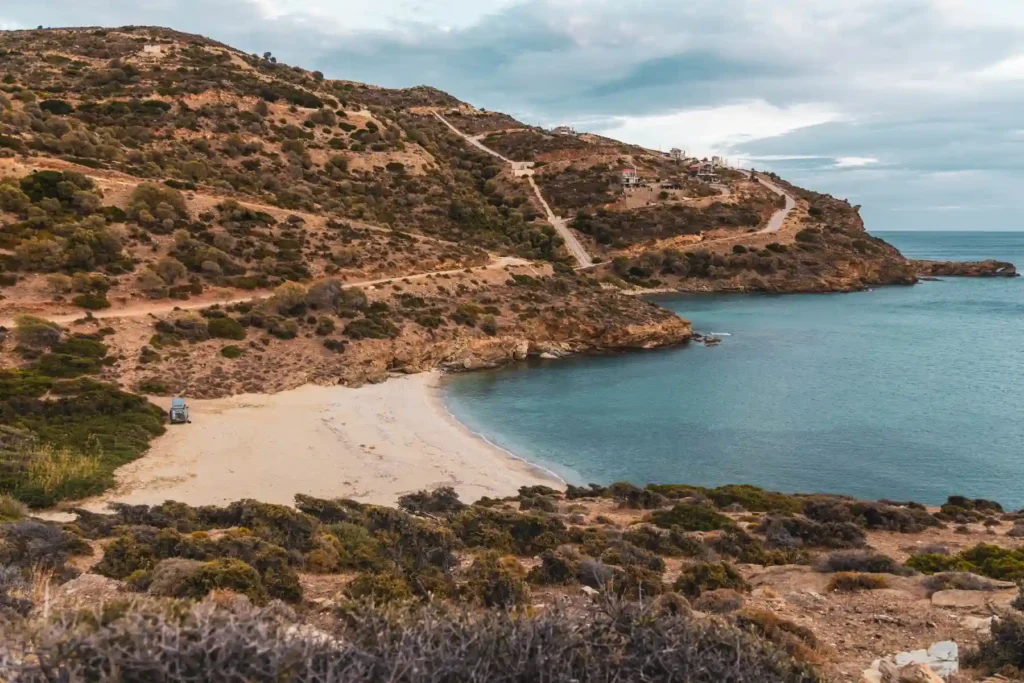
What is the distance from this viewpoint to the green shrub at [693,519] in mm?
16422

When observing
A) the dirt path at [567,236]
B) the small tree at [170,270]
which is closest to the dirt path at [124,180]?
the small tree at [170,270]

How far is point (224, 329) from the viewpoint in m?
35.3

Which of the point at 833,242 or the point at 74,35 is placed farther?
the point at 833,242

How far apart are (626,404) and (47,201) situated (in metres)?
36.3

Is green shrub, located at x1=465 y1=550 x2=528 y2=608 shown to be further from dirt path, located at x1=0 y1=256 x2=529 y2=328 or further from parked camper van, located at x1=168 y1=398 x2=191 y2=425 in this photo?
dirt path, located at x1=0 y1=256 x2=529 y2=328

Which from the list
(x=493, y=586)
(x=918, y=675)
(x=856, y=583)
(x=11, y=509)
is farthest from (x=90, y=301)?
(x=918, y=675)

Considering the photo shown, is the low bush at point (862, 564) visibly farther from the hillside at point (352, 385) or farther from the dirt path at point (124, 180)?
the dirt path at point (124, 180)

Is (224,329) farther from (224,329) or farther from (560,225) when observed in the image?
(560,225)

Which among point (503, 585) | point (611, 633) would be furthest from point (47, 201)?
point (611, 633)

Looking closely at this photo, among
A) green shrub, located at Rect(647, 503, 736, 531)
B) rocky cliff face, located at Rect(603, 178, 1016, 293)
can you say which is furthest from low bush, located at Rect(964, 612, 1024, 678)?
rocky cliff face, located at Rect(603, 178, 1016, 293)

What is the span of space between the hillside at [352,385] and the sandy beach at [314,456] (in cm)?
51

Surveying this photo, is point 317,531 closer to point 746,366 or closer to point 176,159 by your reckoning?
point 746,366

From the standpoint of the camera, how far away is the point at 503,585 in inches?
385

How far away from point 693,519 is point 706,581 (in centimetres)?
572
